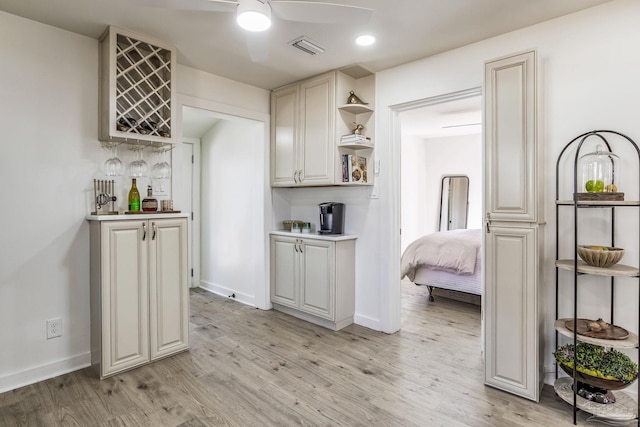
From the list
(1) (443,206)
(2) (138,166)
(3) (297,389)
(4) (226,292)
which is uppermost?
(2) (138,166)

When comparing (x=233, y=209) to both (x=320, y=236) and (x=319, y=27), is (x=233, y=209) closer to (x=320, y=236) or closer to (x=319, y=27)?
(x=320, y=236)

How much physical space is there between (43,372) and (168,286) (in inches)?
37.4

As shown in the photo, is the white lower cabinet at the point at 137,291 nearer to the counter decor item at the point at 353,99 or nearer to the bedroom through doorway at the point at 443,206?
the counter decor item at the point at 353,99

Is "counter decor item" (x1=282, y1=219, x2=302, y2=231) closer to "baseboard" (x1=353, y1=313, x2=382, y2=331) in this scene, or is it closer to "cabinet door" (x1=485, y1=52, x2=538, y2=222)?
"baseboard" (x1=353, y1=313, x2=382, y2=331)

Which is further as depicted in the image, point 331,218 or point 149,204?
point 331,218

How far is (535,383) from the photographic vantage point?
209 centimetres

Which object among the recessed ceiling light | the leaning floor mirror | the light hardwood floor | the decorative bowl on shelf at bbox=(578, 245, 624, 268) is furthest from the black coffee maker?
the leaning floor mirror

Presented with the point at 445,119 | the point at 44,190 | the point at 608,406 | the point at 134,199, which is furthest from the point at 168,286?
the point at 445,119

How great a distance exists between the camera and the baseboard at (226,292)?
4080 millimetres

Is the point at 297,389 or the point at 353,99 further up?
the point at 353,99

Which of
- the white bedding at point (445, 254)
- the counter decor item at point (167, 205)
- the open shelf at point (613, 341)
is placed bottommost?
the open shelf at point (613, 341)

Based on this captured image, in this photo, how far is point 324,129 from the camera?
332cm

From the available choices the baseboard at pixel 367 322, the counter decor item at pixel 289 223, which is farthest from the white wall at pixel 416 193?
the baseboard at pixel 367 322

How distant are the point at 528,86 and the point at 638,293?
1.36 meters
